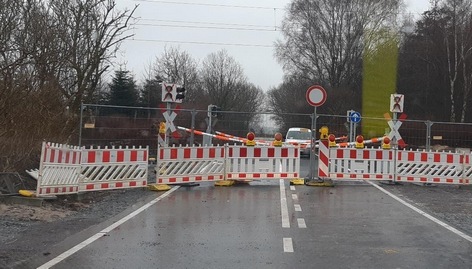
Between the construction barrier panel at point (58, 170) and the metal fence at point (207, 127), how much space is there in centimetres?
584

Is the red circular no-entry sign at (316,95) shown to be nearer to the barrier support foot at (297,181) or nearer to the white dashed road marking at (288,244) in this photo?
the barrier support foot at (297,181)

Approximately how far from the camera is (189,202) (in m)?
14.3

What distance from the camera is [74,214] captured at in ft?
39.8

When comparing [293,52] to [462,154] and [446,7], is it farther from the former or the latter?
[462,154]

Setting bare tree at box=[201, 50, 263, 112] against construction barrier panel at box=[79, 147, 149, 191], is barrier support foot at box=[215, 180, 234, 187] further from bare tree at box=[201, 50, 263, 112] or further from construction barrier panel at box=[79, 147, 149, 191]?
bare tree at box=[201, 50, 263, 112]

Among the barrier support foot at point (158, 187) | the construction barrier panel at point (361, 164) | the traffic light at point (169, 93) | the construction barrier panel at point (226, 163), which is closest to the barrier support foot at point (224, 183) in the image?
the construction barrier panel at point (226, 163)

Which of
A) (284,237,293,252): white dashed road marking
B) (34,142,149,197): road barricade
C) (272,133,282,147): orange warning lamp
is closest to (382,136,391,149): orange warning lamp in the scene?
(272,133,282,147): orange warning lamp

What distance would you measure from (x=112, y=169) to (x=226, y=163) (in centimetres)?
391

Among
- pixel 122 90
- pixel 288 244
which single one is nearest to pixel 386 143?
pixel 288 244

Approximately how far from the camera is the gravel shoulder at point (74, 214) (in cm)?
861

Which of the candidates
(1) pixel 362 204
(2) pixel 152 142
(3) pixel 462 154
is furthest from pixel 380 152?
(2) pixel 152 142

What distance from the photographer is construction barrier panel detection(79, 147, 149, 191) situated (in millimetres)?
15031

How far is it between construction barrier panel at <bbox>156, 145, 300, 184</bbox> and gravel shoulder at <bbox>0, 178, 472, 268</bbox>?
111 centimetres

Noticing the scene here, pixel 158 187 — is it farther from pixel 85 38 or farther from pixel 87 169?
pixel 85 38
